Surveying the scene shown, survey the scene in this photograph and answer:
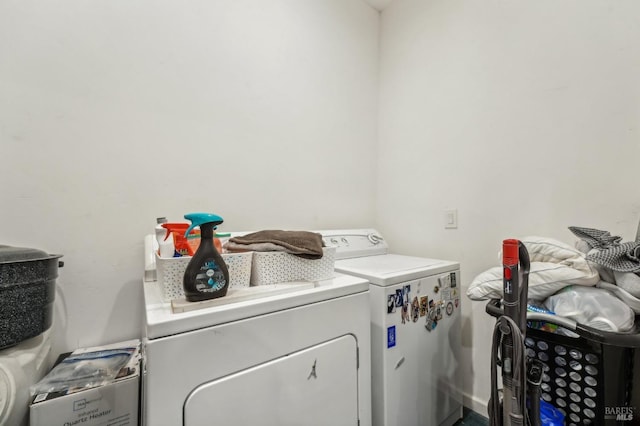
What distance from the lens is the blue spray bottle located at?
2.42 feet

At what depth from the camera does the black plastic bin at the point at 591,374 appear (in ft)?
2.51

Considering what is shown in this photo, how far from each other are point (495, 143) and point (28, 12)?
2294 mm

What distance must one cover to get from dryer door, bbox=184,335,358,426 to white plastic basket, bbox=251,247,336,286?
0.24 m

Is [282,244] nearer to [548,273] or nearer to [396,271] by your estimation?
[396,271]

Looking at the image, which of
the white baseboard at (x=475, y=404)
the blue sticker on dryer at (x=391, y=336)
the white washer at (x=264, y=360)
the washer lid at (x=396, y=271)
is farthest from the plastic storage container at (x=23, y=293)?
the white baseboard at (x=475, y=404)

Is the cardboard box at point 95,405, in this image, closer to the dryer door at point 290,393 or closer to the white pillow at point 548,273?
the dryer door at point 290,393

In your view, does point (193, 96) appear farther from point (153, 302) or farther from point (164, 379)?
point (164, 379)

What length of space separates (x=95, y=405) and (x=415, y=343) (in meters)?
1.28

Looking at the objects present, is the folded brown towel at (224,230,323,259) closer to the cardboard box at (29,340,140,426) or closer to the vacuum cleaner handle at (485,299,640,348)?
the cardboard box at (29,340,140,426)

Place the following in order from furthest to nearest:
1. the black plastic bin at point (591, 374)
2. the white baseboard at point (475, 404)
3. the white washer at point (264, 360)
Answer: the white baseboard at point (475, 404)
the black plastic bin at point (591, 374)
the white washer at point (264, 360)

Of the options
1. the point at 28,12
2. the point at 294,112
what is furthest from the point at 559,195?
the point at 28,12

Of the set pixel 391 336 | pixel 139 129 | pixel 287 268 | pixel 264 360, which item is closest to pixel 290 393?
pixel 264 360

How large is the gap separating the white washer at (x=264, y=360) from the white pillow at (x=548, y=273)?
0.55 metres

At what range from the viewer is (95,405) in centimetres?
91
